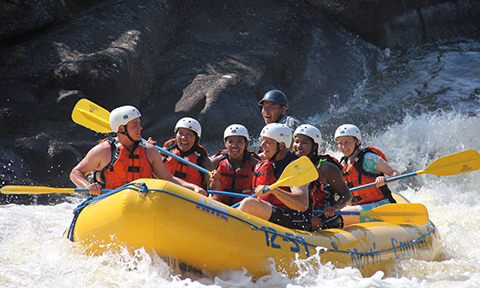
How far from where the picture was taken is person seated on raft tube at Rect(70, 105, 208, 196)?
399 centimetres

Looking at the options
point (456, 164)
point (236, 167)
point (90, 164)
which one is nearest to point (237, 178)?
point (236, 167)

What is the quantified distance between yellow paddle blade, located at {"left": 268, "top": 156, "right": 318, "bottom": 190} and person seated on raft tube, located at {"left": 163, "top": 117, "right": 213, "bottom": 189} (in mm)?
1743

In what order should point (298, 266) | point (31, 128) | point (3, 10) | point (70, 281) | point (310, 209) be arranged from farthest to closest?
point (3, 10), point (31, 128), point (310, 209), point (298, 266), point (70, 281)

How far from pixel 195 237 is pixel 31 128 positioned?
607 cm

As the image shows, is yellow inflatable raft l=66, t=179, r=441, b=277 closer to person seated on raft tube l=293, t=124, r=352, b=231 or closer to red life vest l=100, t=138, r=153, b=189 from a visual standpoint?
red life vest l=100, t=138, r=153, b=189

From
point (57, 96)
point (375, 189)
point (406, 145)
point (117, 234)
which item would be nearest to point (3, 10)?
point (57, 96)

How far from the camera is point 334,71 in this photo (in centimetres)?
1180

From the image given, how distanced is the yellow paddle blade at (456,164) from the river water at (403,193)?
1.01 meters

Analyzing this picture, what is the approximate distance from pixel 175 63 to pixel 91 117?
20.3ft

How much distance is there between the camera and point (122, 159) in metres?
4.07

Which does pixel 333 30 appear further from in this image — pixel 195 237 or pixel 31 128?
pixel 195 237

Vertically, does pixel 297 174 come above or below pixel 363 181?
above

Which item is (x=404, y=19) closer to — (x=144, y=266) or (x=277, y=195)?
(x=277, y=195)

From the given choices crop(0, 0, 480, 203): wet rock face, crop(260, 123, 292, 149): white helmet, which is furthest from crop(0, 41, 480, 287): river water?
crop(260, 123, 292, 149): white helmet
